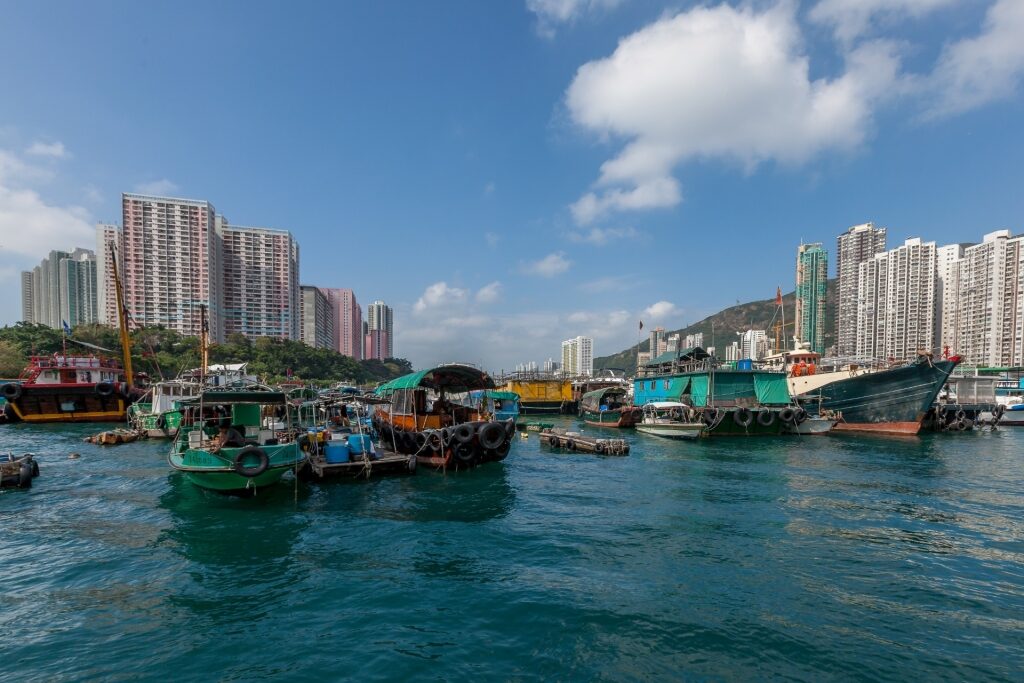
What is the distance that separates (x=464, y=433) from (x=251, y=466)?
7.64 meters

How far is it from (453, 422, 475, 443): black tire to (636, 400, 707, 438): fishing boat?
16.3 m

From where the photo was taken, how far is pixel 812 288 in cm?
9538

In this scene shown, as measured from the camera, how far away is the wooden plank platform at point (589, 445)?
79.9 ft

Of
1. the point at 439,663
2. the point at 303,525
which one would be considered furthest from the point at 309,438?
the point at 439,663

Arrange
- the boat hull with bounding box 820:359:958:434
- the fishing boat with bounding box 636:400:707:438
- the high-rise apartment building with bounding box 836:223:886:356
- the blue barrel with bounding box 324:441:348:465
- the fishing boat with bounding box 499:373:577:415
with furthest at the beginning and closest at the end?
1. the high-rise apartment building with bounding box 836:223:886:356
2. the fishing boat with bounding box 499:373:577:415
3. the boat hull with bounding box 820:359:958:434
4. the fishing boat with bounding box 636:400:707:438
5. the blue barrel with bounding box 324:441:348:465

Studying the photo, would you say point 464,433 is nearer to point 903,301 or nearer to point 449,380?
point 449,380

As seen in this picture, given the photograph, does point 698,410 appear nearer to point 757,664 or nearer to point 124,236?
point 757,664

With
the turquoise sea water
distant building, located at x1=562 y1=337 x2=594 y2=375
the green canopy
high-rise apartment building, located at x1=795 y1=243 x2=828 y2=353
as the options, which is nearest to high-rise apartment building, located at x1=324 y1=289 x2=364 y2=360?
distant building, located at x1=562 y1=337 x2=594 y2=375

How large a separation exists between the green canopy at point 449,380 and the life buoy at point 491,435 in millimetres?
2105

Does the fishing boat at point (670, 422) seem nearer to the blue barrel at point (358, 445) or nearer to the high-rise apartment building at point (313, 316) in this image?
the blue barrel at point (358, 445)

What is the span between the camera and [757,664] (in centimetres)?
646

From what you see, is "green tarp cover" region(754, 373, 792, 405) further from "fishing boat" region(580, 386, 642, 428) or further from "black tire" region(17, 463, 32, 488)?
"black tire" region(17, 463, 32, 488)

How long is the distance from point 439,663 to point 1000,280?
10822 cm

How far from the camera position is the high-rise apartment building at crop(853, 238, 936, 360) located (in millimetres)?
86312
